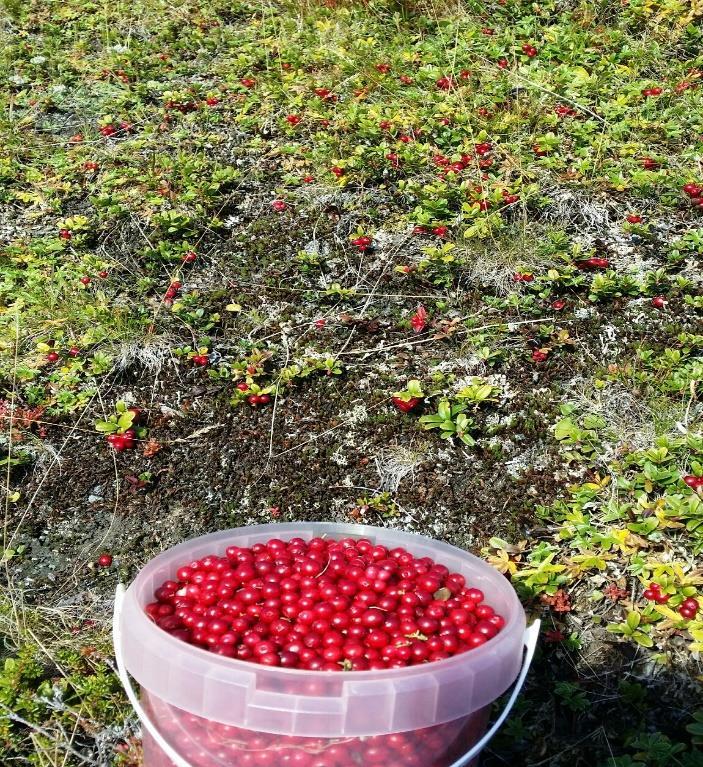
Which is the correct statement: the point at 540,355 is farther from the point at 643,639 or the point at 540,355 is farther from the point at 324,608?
the point at 324,608

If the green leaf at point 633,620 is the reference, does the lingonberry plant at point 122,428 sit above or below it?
above

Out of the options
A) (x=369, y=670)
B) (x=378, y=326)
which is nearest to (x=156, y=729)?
(x=369, y=670)

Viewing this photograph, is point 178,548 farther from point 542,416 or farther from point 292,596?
point 542,416

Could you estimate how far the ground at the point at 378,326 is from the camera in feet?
10.1

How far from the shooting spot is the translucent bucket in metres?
1.83

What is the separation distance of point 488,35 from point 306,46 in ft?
4.31

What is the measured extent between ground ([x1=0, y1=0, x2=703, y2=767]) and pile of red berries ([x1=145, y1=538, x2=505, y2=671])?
86 cm

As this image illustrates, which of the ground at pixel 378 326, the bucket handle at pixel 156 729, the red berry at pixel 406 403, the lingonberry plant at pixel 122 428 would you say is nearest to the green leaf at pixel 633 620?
the ground at pixel 378 326

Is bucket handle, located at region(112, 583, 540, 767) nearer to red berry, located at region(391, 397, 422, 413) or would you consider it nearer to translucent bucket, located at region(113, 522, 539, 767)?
translucent bucket, located at region(113, 522, 539, 767)

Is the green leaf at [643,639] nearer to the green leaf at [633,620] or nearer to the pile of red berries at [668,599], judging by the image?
the green leaf at [633,620]

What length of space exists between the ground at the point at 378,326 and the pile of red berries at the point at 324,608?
0.86 meters

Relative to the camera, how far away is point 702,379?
3.72 meters

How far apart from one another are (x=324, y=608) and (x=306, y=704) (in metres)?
0.35

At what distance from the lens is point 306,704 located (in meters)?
1.82
